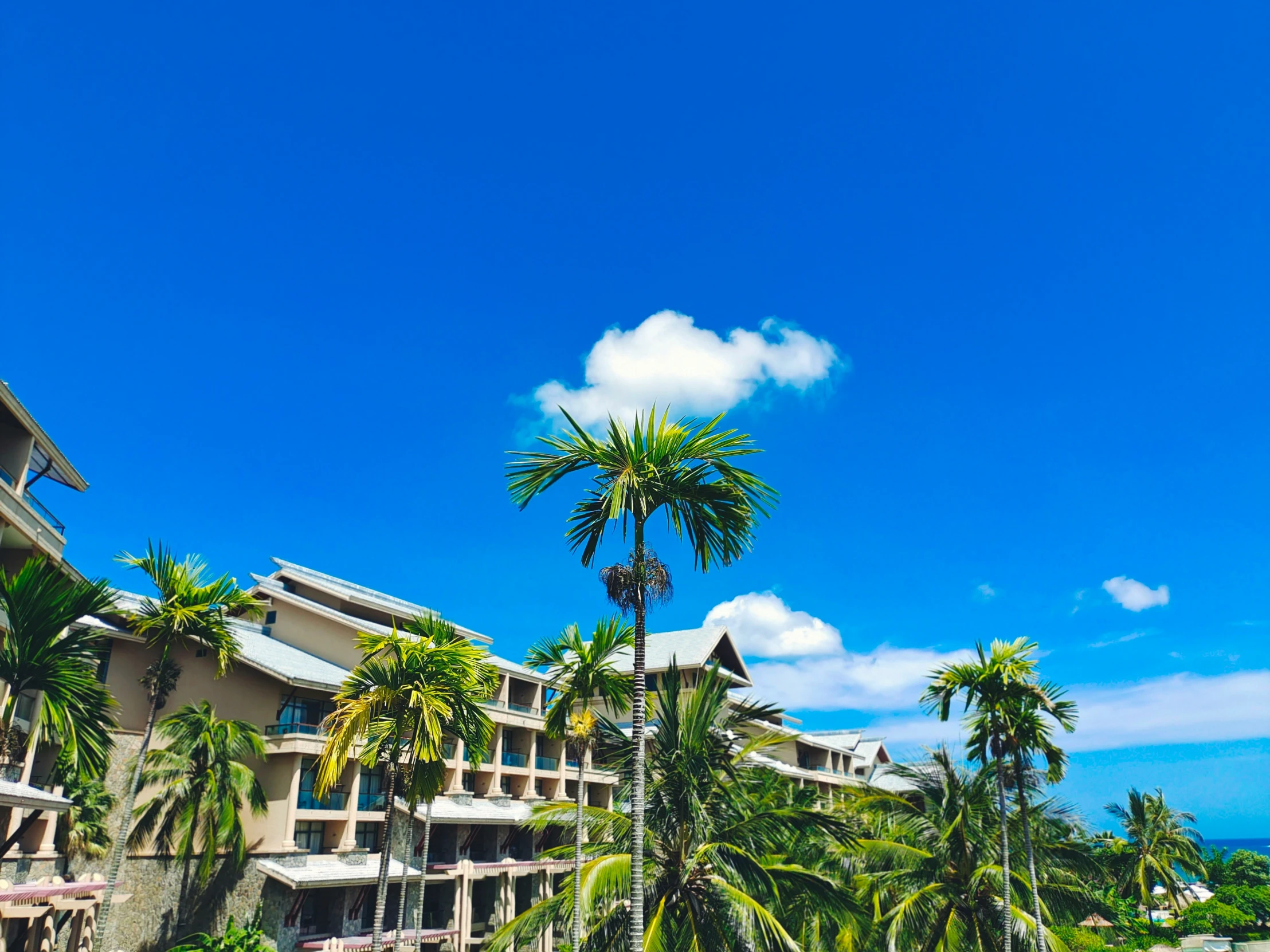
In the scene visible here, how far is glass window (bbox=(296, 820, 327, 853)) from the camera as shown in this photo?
1510 inches

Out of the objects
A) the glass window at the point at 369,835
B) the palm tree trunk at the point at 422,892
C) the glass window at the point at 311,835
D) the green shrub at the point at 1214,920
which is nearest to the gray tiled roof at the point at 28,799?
the palm tree trunk at the point at 422,892

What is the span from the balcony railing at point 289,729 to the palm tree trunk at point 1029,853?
29.1 meters

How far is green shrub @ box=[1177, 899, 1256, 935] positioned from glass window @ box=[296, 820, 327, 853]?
63204 mm

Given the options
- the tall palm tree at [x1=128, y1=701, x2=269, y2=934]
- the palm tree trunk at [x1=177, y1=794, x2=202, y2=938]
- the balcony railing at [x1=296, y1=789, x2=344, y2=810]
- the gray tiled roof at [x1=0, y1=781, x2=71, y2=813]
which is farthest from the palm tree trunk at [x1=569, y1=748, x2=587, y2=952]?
the palm tree trunk at [x1=177, y1=794, x2=202, y2=938]

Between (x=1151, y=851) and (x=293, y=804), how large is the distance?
7036cm

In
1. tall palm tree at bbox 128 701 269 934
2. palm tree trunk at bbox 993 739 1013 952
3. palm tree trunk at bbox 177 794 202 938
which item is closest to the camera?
palm tree trunk at bbox 993 739 1013 952

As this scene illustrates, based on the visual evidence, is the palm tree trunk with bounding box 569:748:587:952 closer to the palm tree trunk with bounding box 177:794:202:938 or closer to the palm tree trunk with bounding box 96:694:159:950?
the palm tree trunk with bounding box 96:694:159:950

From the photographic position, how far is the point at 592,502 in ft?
54.5

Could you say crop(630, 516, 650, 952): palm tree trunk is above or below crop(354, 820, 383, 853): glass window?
above

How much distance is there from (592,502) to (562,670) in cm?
1872

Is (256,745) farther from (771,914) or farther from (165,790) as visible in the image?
(771,914)

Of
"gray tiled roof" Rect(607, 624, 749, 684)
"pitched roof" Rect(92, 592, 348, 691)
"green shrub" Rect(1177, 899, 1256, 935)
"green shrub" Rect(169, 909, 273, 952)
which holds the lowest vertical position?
"green shrub" Rect(1177, 899, 1256, 935)

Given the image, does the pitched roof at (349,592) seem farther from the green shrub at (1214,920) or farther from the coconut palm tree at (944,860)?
the green shrub at (1214,920)

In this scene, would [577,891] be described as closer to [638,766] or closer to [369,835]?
[638,766]
